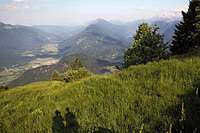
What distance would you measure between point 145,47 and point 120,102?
49223 millimetres

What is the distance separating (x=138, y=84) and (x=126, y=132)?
2.60 m

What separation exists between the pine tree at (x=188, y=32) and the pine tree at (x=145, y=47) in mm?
3072

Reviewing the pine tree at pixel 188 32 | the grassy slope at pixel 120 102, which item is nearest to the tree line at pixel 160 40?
the pine tree at pixel 188 32

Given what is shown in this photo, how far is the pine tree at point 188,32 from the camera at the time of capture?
162ft

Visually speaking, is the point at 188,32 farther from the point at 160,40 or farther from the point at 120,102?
the point at 120,102

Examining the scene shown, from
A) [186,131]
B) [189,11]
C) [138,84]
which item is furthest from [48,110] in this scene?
[189,11]

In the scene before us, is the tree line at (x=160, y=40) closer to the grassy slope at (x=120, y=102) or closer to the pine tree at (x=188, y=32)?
the pine tree at (x=188, y=32)

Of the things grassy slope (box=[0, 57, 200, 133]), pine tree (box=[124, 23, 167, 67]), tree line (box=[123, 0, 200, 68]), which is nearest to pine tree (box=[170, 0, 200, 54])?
tree line (box=[123, 0, 200, 68])

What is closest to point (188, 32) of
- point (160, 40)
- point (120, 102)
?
point (160, 40)

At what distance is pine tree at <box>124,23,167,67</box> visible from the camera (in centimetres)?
5522

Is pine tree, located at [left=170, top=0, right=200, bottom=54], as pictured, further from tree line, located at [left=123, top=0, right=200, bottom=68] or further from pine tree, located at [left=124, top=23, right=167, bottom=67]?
pine tree, located at [left=124, top=23, right=167, bottom=67]

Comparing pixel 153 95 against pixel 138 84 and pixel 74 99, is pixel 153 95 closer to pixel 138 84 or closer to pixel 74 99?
pixel 138 84

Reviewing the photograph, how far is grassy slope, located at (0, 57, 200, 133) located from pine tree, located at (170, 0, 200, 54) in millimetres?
41420

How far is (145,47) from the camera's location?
184ft
